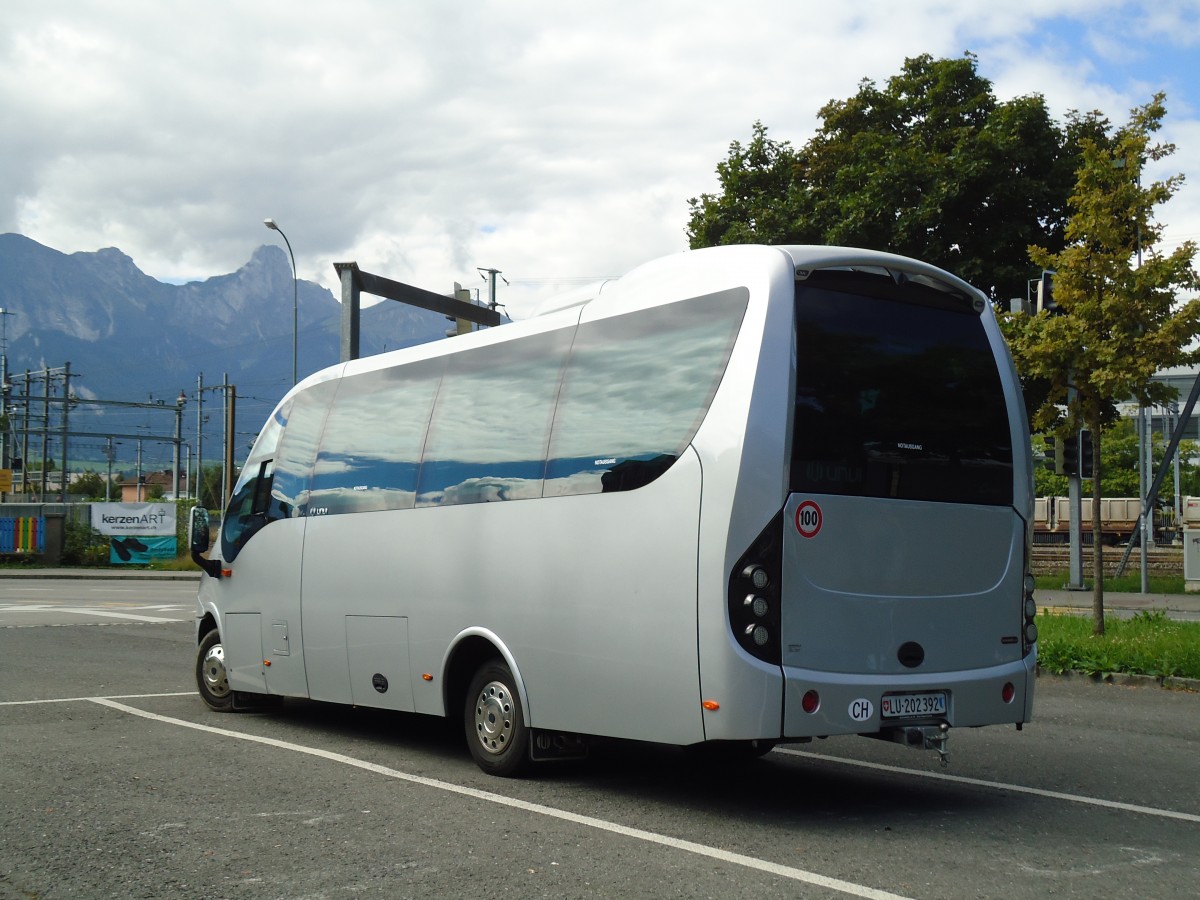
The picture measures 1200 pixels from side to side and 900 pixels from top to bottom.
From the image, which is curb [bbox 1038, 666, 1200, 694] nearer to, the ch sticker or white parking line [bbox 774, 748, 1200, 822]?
white parking line [bbox 774, 748, 1200, 822]

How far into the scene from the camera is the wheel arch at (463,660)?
8.08 metres

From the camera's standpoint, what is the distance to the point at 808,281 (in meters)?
7.01

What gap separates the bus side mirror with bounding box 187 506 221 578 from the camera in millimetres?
10883

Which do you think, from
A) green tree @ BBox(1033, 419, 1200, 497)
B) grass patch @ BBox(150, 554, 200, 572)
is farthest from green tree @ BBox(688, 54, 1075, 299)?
green tree @ BBox(1033, 419, 1200, 497)

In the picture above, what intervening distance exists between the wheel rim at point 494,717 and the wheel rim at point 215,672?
372cm

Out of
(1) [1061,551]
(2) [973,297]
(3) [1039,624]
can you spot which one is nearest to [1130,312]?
(3) [1039,624]

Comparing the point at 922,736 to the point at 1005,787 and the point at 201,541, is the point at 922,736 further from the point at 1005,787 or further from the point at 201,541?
the point at 201,541

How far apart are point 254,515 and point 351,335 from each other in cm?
778

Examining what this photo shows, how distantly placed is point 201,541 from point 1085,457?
1577 centimetres

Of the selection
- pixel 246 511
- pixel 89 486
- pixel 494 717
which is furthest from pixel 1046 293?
pixel 89 486

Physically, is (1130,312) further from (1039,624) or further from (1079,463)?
(1079,463)

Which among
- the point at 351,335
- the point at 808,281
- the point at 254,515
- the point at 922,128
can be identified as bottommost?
the point at 254,515

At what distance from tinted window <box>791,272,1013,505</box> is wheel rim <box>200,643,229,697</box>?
6263mm

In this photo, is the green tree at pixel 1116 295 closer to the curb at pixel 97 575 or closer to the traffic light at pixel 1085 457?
the traffic light at pixel 1085 457
